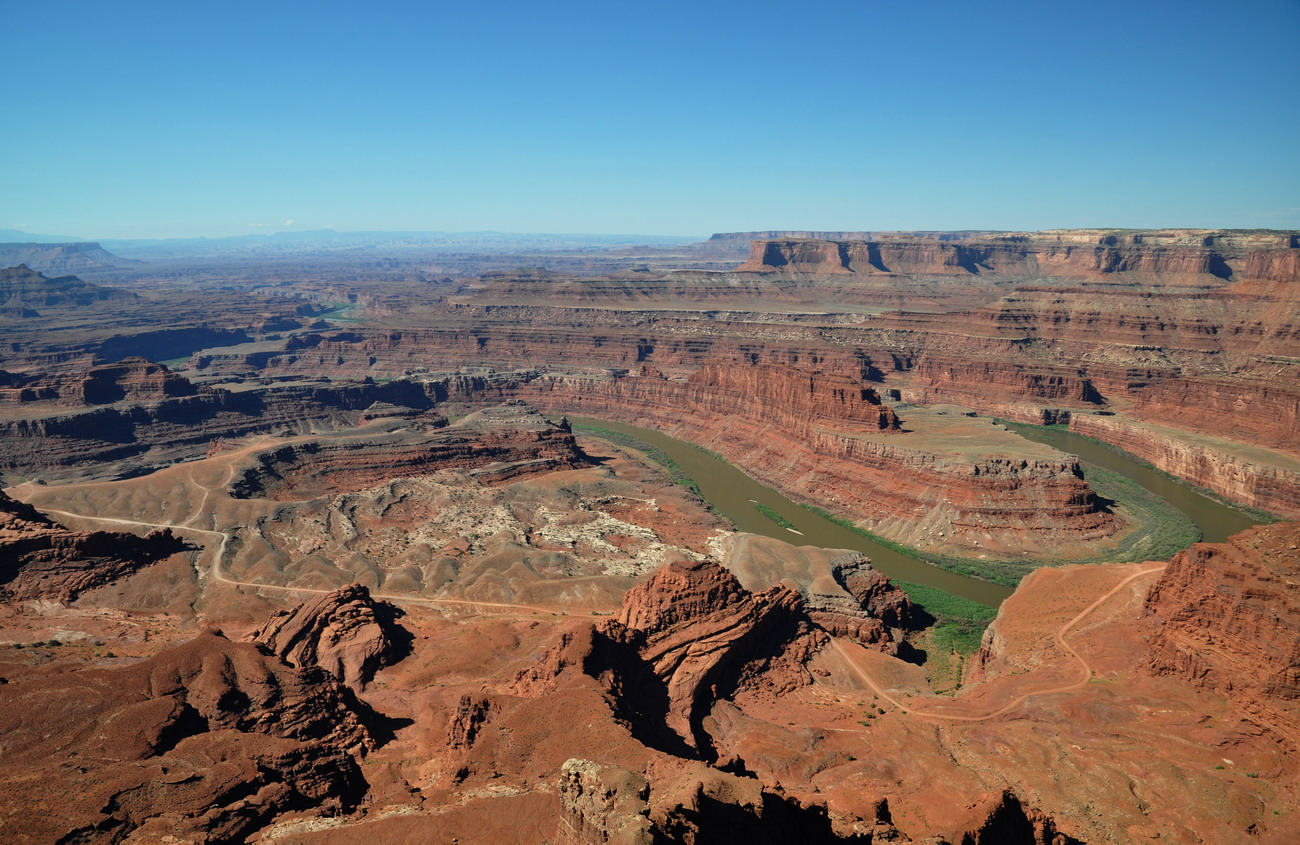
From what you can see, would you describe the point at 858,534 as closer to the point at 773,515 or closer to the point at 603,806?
the point at 773,515

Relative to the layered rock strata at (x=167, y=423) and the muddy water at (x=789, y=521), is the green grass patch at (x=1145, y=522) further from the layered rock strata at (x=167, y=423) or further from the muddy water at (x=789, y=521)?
the layered rock strata at (x=167, y=423)

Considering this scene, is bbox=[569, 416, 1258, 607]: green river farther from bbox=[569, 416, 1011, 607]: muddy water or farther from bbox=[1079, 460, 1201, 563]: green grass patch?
bbox=[1079, 460, 1201, 563]: green grass patch

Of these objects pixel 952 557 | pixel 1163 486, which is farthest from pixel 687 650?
pixel 1163 486

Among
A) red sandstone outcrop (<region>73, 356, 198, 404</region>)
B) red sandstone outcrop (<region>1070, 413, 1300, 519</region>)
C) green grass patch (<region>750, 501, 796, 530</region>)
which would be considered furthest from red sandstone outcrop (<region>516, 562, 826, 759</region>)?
red sandstone outcrop (<region>73, 356, 198, 404</region>)

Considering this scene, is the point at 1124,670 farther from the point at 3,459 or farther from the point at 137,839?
the point at 3,459

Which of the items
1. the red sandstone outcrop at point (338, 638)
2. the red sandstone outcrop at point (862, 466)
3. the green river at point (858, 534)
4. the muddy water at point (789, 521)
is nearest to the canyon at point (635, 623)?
the red sandstone outcrop at point (338, 638)
